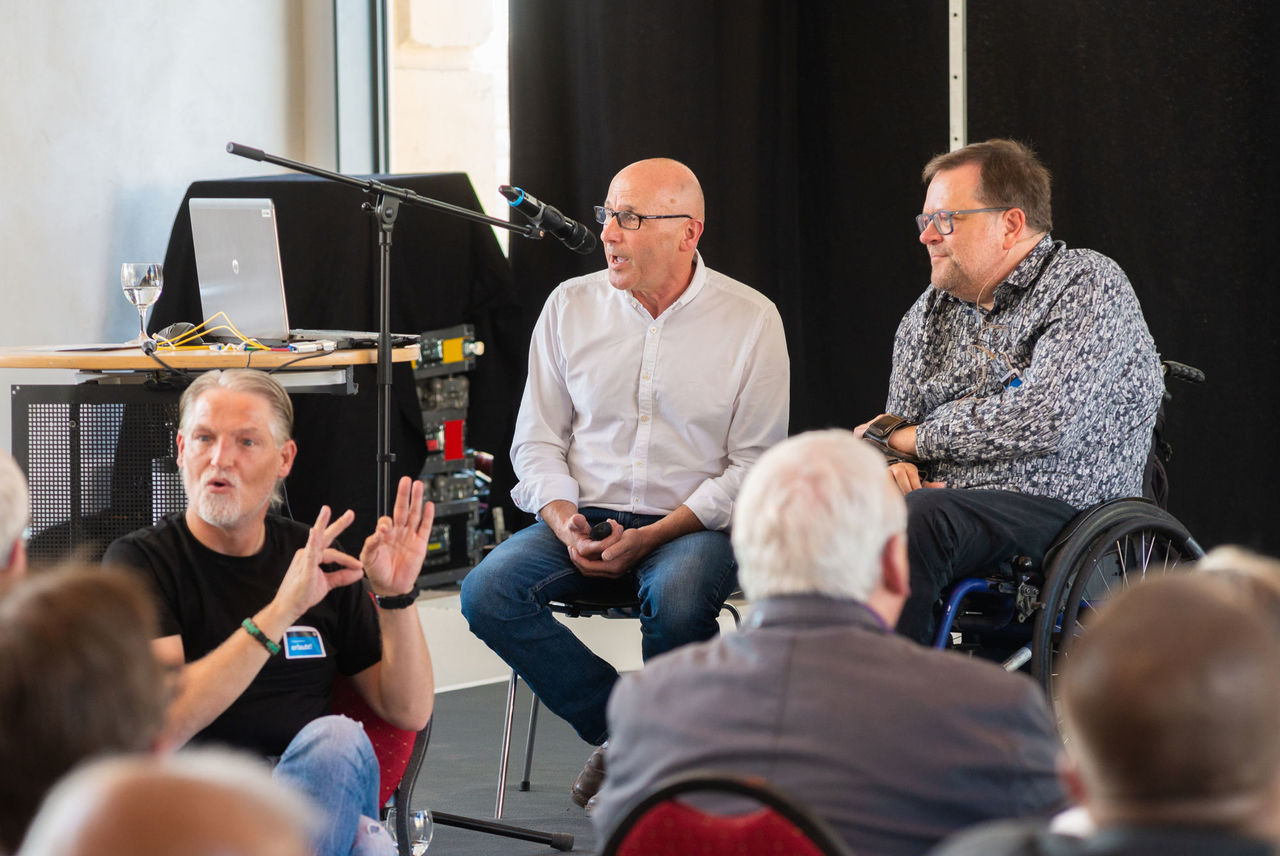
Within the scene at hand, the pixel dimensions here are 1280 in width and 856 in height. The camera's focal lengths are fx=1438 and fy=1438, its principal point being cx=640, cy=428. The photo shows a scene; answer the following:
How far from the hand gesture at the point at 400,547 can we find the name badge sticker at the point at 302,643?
0.43 ft

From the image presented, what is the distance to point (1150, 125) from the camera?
4086mm

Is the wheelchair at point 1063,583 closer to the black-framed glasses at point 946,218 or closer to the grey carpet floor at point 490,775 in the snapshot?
the black-framed glasses at point 946,218

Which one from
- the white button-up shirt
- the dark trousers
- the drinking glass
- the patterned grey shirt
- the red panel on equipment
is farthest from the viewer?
the red panel on equipment

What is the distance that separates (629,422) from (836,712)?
2002mm

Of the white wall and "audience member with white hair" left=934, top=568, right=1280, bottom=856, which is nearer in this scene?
"audience member with white hair" left=934, top=568, right=1280, bottom=856

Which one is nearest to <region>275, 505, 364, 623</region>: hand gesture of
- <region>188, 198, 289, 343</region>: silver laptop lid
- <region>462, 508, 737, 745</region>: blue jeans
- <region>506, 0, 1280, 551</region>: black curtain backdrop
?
<region>462, 508, 737, 745</region>: blue jeans

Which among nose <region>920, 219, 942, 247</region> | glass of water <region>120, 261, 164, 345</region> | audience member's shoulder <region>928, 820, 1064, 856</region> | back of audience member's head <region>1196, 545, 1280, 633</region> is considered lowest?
audience member's shoulder <region>928, 820, 1064, 856</region>

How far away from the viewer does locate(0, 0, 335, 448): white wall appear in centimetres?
Answer: 421

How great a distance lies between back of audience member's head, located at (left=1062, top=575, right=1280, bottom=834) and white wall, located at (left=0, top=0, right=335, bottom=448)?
12.8 ft

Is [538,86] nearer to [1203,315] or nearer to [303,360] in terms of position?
[303,360]

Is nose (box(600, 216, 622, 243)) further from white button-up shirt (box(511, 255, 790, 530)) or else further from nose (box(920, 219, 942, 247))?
nose (box(920, 219, 942, 247))

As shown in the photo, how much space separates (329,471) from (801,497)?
3.00 m

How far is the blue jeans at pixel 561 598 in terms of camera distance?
300cm

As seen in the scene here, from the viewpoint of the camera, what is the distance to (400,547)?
227 cm
